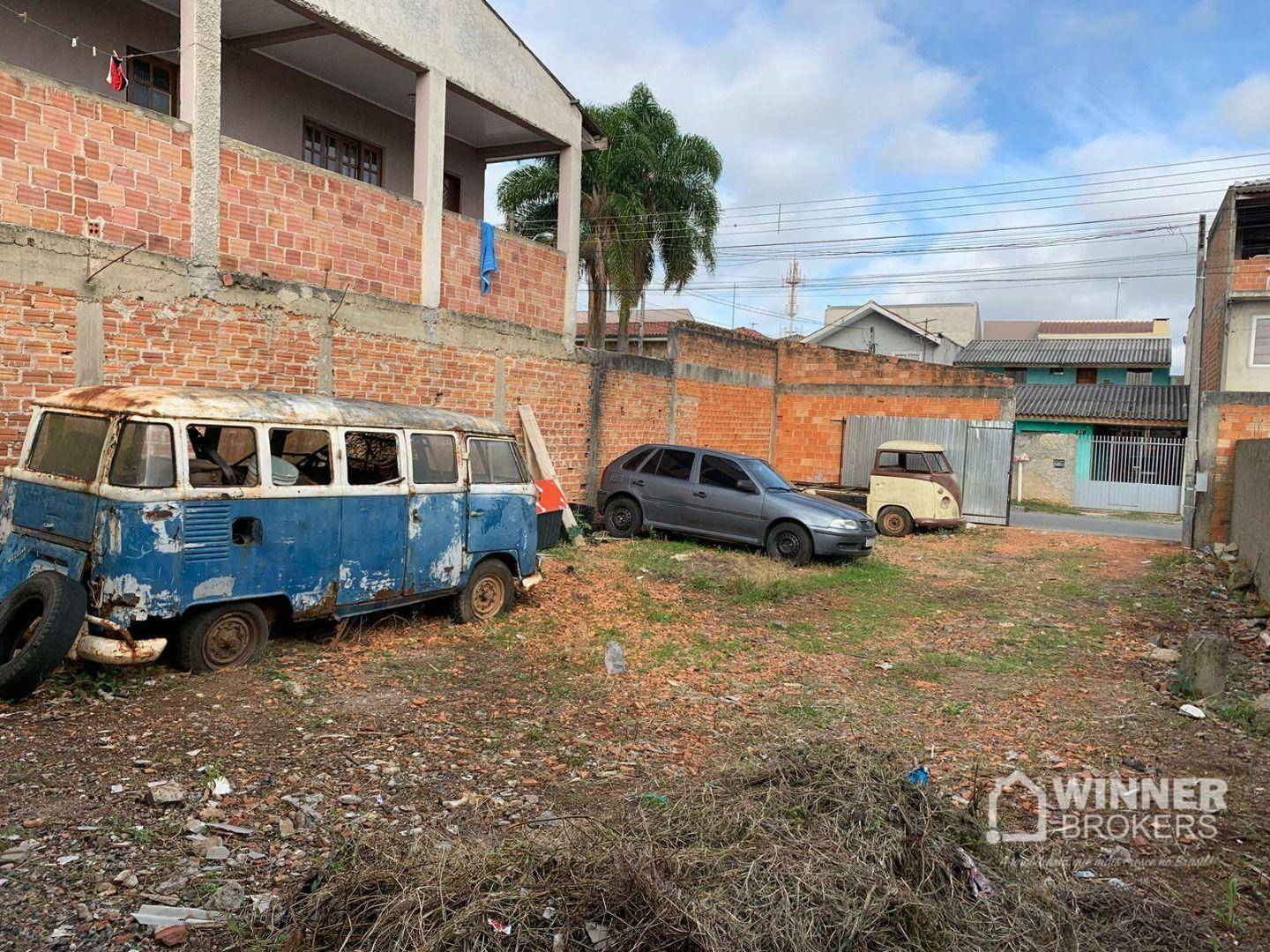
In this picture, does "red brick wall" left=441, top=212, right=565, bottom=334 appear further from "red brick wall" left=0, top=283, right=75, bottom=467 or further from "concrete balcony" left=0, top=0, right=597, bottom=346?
"red brick wall" left=0, top=283, right=75, bottom=467

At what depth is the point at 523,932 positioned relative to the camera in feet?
8.93

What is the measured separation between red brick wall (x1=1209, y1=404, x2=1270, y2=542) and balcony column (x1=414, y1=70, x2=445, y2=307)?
14.1 metres

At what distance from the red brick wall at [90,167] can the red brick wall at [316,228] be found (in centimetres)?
57

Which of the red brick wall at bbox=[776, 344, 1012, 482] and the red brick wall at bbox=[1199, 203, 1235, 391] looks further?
the red brick wall at bbox=[1199, 203, 1235, 391]

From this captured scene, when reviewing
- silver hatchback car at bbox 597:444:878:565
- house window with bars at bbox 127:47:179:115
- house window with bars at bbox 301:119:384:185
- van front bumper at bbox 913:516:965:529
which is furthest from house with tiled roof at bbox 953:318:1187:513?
house window with bars at bbox 127:47:179:115

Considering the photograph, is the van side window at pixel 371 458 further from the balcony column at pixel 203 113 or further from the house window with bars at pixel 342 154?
the house window with bars at pixel 342 154

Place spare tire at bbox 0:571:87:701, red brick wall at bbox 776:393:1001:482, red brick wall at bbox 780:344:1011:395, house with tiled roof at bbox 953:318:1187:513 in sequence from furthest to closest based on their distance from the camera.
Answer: house with tiled roof at bbox 953:318:1187:513, red brick wall at bbox 776:393:1001:482, red brick wall at bbox 780:344:1011:395, spare tire at bbox 0:571:87:701

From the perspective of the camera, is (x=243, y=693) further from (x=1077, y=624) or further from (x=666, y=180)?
(x=666, y=180)

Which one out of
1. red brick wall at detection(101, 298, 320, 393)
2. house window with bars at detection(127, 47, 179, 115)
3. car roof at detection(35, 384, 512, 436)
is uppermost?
house window with bars at detection(127, 47, 179, 115)

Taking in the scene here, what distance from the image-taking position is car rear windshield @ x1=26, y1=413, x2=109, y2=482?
17.8ft

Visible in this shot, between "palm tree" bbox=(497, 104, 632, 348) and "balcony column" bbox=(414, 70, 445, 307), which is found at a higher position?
"palm tree" bbox=(497, 104, 632, 348)

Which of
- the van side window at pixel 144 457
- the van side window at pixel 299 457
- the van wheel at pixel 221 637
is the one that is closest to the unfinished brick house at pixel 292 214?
the van side window at pixel 144 457

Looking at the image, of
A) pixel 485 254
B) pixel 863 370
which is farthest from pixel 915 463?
pixel 485 254

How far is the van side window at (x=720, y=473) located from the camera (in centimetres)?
1215
